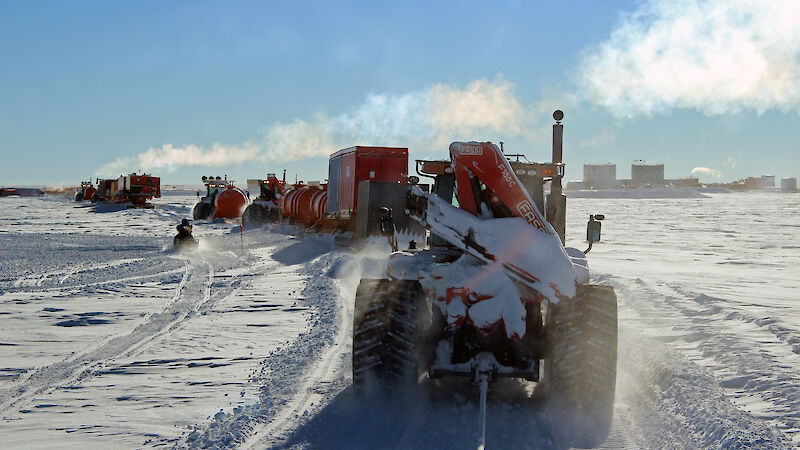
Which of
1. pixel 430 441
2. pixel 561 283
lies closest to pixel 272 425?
pixel 430 441

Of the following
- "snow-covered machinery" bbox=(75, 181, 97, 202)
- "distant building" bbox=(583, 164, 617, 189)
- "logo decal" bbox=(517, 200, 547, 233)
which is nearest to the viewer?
"logo decal" bbox=(517, 200, 547, 233)

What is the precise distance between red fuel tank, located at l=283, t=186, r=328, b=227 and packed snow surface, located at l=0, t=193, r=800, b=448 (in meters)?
10.4

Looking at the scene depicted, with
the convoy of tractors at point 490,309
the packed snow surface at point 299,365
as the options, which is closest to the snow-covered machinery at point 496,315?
the convoy of tractors at point 490,309

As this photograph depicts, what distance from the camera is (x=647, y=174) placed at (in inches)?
Answer: 5281

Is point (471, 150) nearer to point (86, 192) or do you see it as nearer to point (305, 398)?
point (305, 398)

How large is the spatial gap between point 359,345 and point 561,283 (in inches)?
68.3

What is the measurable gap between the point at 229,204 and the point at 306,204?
7677mm

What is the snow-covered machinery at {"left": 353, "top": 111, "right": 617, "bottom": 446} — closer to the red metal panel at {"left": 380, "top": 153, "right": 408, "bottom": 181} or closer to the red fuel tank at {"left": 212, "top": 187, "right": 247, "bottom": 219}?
the red metal panel at {"left": 380, "top": 153, "right": 408, "bottom": 181}

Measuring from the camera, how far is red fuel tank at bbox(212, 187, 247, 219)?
34656mm

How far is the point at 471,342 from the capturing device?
562 cm

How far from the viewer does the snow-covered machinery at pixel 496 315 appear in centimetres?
546

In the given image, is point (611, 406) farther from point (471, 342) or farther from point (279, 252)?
point (279, 252)

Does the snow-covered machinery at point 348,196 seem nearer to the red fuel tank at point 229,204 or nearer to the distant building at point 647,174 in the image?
the red fuel tank at point 229,204

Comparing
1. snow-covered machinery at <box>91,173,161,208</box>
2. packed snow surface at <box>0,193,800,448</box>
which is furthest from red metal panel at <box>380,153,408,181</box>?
snow-covered machinery at <box>91,173,161,208</box>
